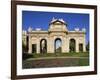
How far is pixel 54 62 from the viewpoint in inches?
82.0

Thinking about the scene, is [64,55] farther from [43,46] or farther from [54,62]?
[43,46]

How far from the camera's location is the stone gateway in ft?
6.68

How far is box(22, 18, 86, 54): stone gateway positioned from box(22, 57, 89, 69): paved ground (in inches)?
3.1

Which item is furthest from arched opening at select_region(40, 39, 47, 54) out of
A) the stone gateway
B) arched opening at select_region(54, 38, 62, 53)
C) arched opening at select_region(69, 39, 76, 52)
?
arched opening at select_region(69, 39, 76, 52)

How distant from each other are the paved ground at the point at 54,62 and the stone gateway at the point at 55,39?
0.26 feet

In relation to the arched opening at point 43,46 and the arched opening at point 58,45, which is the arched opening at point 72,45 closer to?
the arched opening at point 58,45

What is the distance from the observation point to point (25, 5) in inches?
77.5

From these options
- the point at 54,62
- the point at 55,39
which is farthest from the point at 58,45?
the point at 54,62

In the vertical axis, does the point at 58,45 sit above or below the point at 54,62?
above

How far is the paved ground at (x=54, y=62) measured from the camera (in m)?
2.01

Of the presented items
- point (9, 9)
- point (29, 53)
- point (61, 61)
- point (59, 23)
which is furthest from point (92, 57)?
point (9, 9)

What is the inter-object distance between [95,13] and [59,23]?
15.8 inches

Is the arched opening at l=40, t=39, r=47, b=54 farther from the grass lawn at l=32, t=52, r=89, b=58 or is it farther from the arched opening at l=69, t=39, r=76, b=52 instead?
the arched opening at l=69, t=39, r=76, b=52

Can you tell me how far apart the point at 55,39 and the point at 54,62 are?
0.23 metres
